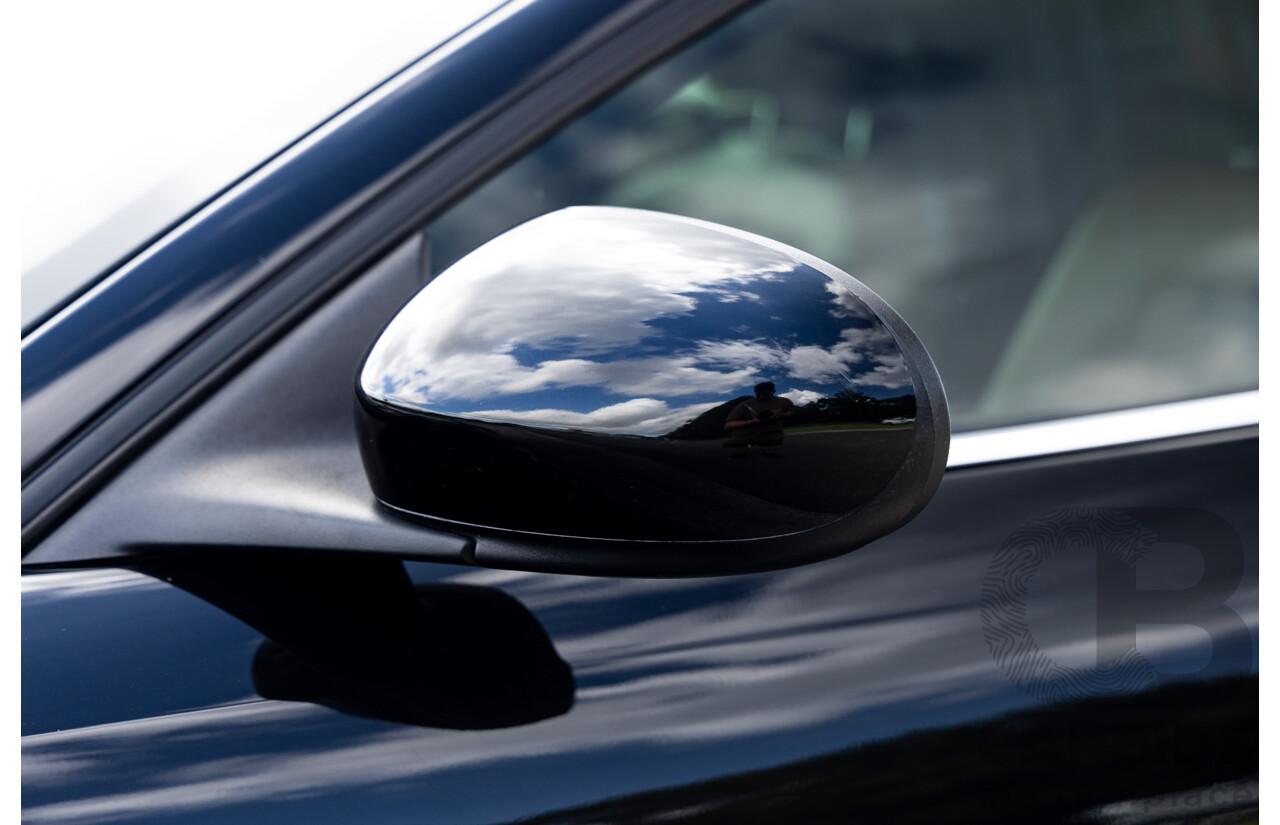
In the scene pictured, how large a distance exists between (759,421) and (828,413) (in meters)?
0.05

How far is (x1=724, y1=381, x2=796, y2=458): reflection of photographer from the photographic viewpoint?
2.07ft

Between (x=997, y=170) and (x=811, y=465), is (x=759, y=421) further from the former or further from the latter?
(x=997, y=170)

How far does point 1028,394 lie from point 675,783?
24.5 inches

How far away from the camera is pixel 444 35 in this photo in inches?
37.1

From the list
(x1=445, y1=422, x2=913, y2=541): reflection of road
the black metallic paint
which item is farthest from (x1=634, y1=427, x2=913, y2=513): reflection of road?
the black metallic paint

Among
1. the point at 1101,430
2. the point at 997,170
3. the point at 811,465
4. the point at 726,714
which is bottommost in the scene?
the point at 726,714

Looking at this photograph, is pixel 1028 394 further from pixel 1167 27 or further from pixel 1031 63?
pixel 1167 27

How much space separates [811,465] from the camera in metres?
0.65

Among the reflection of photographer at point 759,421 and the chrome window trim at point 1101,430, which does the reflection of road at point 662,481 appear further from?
the chrome window trim at point 1101,430

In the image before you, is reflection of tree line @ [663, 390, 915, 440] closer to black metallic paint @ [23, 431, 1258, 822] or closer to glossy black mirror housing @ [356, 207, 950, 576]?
glossy black mirror housing @ [356, 207, 950, 576]

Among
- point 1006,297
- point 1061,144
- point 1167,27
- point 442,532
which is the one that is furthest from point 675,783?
point 1167,27

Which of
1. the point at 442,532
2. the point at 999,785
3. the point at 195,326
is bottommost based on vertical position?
the point at 999,785

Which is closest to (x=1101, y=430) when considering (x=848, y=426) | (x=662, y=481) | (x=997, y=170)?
(x=997, y=170)

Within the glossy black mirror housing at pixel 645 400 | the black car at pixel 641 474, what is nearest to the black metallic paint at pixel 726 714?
the black car at pixel 641 474
